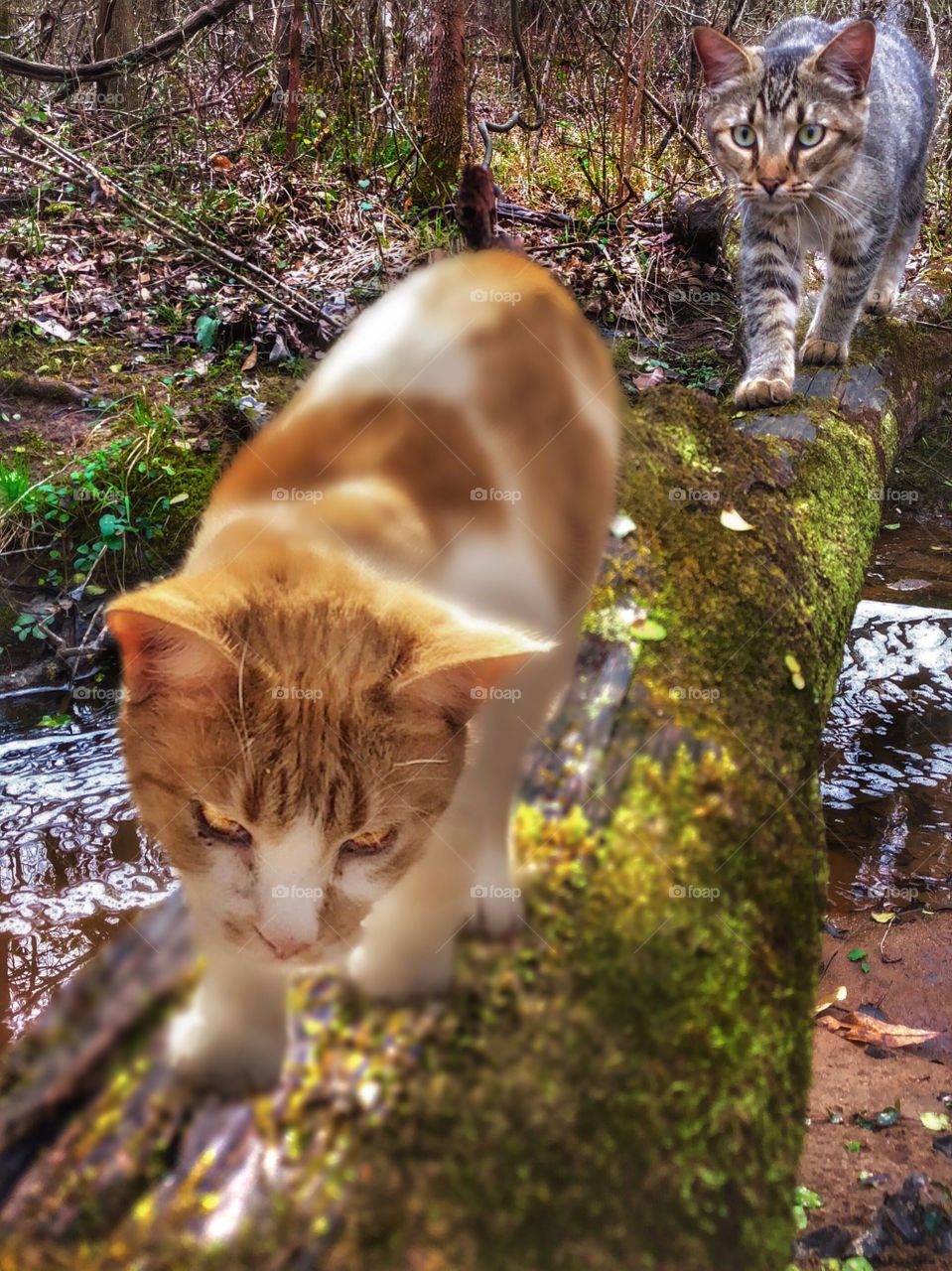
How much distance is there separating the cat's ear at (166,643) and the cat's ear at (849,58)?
3371 mm

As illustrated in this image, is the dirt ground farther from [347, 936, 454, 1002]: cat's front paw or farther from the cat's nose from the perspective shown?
the cat's nose

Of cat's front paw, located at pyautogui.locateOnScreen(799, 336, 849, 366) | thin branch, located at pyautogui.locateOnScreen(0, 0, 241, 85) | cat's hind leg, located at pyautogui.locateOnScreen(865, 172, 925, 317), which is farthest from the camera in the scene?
thin branch, located at pyautogui.locateOnScreen(0, 0, 241, 85)

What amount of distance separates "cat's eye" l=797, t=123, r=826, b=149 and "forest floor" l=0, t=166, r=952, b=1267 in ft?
4.49

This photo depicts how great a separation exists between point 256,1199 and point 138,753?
2.75ft

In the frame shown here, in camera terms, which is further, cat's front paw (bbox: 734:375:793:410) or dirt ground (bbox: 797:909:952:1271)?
cat's front paw (bbox: 734:375:793:410)

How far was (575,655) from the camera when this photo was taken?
72.9 inches

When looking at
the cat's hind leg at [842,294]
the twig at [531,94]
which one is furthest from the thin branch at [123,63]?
the cat's hind leg at [842,294]

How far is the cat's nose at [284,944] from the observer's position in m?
1.56

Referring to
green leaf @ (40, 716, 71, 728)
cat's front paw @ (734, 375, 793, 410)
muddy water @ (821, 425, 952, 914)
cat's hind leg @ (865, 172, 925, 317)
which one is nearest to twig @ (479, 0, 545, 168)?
cat's hind leg @ (865, 172, 925, 317)

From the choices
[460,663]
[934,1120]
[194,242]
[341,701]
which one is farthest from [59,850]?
[194,242]

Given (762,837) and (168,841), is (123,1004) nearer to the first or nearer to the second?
(168,841)

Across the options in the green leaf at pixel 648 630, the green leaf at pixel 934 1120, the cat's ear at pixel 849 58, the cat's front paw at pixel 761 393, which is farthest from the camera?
the cat's ear at pixel 849 58

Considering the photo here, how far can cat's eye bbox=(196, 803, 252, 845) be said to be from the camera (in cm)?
161

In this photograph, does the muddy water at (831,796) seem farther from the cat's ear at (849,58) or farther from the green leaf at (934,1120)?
the cat's ear at (849,58)
